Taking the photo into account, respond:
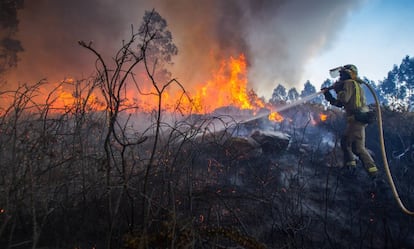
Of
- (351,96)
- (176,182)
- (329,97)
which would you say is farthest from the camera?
(329,97)

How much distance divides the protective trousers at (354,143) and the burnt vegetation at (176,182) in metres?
0.40

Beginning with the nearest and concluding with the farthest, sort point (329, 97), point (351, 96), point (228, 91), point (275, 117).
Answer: point (351, 96) < point (329, 97) < point (275, 117) < point (228, 91)

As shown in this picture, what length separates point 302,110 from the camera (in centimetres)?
1329

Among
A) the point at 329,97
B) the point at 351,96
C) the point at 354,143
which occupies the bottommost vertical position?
the point at 354,143

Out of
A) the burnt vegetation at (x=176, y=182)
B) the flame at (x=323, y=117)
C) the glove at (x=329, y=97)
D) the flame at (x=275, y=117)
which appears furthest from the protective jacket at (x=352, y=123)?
the flame at (x=275, y=117)

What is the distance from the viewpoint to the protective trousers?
7.14 metres

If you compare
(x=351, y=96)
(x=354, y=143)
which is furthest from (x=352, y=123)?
(x=351, y=96)

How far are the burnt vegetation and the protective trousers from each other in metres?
0.40

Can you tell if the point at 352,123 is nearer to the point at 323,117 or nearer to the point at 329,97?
the point at 329,97

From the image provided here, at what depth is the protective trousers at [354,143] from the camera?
714 cm

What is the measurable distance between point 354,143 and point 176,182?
6180 millimetres

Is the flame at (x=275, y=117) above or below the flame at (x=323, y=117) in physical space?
above

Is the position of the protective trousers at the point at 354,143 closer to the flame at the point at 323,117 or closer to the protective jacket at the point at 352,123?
the protective jacket at the point at 352,123

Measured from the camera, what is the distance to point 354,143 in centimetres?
735
